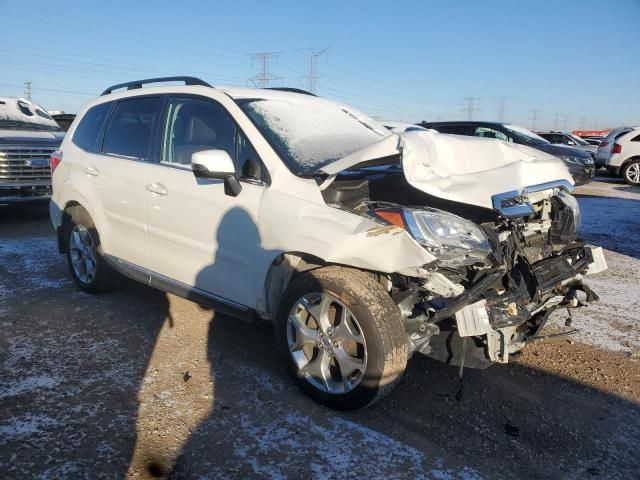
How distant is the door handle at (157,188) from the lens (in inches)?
153

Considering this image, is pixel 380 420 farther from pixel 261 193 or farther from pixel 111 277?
pixel 111 277

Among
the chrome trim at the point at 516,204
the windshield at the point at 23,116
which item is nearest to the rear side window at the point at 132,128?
the chrome trim at the point at 516,204

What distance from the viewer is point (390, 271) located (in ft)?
9.06

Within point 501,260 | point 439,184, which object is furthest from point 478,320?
point 439,184

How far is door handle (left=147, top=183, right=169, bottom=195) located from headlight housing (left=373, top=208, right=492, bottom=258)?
170 cm

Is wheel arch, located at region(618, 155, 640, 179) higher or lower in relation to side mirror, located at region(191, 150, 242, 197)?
lower

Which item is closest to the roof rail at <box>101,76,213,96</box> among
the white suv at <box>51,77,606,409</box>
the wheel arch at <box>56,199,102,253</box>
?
the white suv at <box>51,77,606,409</box>

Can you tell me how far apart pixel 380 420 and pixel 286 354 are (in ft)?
2.20

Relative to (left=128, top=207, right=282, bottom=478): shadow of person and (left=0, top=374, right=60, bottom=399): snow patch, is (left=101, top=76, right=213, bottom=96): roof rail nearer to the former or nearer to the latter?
(left=128, top=207, right=282, bottom=478): shadow of person

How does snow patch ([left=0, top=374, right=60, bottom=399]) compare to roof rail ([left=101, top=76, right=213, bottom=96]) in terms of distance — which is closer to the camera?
snow patch ([left=0, top=374, right=60, bottom=399])

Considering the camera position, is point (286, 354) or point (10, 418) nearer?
point (10, 418)

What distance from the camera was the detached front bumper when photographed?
Answer: 2783mm

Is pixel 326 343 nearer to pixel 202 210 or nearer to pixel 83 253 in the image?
pixel 202 210

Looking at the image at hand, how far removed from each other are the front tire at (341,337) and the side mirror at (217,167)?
2.44 feet
